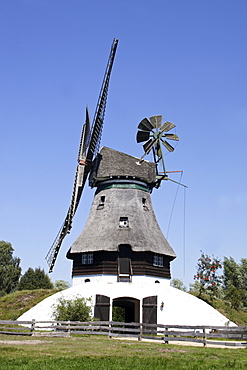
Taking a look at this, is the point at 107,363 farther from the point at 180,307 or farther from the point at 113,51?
the point at 113,51

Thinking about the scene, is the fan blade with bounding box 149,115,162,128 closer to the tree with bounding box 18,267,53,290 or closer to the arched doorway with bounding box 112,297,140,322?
the arched doorway with bounding box 112,297,140,322

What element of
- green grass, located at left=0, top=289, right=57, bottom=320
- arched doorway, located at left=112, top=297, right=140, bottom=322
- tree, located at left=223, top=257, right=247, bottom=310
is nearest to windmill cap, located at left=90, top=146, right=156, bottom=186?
arched doorway, located at left=112, top=297, right=140, bottom=322

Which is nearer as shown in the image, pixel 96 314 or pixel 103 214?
pixel 96 314

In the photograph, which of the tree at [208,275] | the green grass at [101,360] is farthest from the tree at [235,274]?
the green grass at [101,360]

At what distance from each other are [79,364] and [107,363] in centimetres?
79

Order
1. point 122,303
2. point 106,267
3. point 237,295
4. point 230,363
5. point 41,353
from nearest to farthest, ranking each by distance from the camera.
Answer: point 230,363
point 41,353
point 106,267
point 122,303
point 237,295

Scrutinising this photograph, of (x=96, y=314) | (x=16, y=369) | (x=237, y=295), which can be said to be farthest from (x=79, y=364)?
(x=237, y=295)

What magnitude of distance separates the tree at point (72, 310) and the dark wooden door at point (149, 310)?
3627 mm

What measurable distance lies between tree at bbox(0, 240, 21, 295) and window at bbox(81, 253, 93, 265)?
93.8ft

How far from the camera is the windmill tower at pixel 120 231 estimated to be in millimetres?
27359

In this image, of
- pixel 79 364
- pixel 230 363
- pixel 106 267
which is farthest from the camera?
pixel 106 267

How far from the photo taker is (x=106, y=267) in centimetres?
2894

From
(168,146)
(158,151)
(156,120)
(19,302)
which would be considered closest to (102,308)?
(19,302)

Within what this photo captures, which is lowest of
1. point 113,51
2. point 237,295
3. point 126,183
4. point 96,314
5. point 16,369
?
point 16,369
